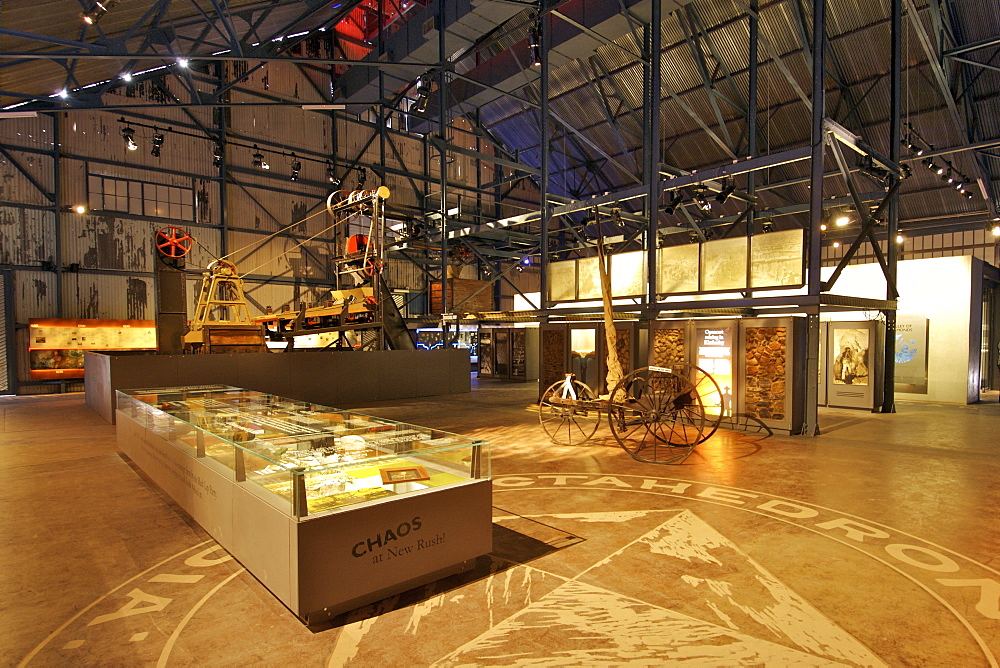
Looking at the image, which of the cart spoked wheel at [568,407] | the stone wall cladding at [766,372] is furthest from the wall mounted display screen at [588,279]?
the stone wall cladding at [766,372]

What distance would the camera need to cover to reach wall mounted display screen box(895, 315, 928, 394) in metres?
15.5

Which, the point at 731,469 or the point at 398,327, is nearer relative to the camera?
the point at 731,469

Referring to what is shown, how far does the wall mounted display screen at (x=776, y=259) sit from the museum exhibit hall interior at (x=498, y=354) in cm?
6

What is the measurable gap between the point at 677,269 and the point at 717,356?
2332 mm

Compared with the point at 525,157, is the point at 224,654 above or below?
below

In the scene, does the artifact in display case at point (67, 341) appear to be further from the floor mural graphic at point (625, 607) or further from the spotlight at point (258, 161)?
the floor mural graphic at point (625, 607)

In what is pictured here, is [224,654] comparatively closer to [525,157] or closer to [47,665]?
[47,665]

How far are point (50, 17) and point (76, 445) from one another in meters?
8.50

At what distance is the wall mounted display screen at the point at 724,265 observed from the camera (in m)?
11.5

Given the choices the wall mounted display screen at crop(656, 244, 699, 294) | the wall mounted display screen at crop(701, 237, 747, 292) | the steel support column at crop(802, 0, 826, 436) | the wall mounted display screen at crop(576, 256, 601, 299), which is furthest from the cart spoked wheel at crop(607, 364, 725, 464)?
the wall mounted display screen at crop(576, 256, 601, 299)

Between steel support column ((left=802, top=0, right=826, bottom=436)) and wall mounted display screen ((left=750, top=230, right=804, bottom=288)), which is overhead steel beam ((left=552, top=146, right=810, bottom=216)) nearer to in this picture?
steel support column ((left=802, top=0, right=826, bottom=436))

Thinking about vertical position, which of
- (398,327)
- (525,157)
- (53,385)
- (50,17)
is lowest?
(53,385)

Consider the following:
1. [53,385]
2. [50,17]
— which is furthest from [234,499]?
[53,385]

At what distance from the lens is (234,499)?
4.27 m
